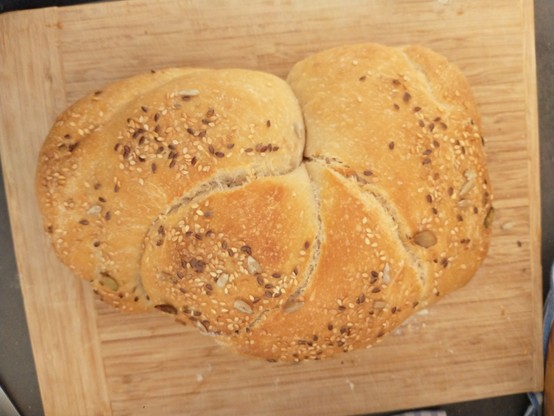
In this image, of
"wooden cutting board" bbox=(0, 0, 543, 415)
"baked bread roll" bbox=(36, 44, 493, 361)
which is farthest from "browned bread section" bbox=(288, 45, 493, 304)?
"wooden cutting board" bbox=(0, 0, 543, 415)

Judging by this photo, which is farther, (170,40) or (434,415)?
(434,415)

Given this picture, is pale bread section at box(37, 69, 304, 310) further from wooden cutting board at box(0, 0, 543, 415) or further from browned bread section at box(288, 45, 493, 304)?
wooden cutting board at box(0, 0, 543, 415)

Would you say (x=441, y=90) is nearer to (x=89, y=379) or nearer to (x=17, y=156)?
(x=17, y=156)

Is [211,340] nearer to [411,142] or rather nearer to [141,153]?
[141,153]

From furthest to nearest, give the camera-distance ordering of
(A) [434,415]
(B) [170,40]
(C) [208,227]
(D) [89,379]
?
(A) [434,415] → (D) [89,379] → (B) [170,40] → (C) [208,227]

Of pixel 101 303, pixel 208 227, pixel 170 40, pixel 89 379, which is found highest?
pixel 170 40

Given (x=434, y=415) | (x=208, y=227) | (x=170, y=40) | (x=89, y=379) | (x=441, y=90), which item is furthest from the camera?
(x=434, y=415)

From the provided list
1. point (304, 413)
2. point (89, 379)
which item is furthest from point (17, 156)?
point (304, 413)

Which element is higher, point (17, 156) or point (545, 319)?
point (17, 156)

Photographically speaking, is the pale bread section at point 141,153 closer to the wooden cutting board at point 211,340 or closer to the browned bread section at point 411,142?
the browned bread section at point 411,142
